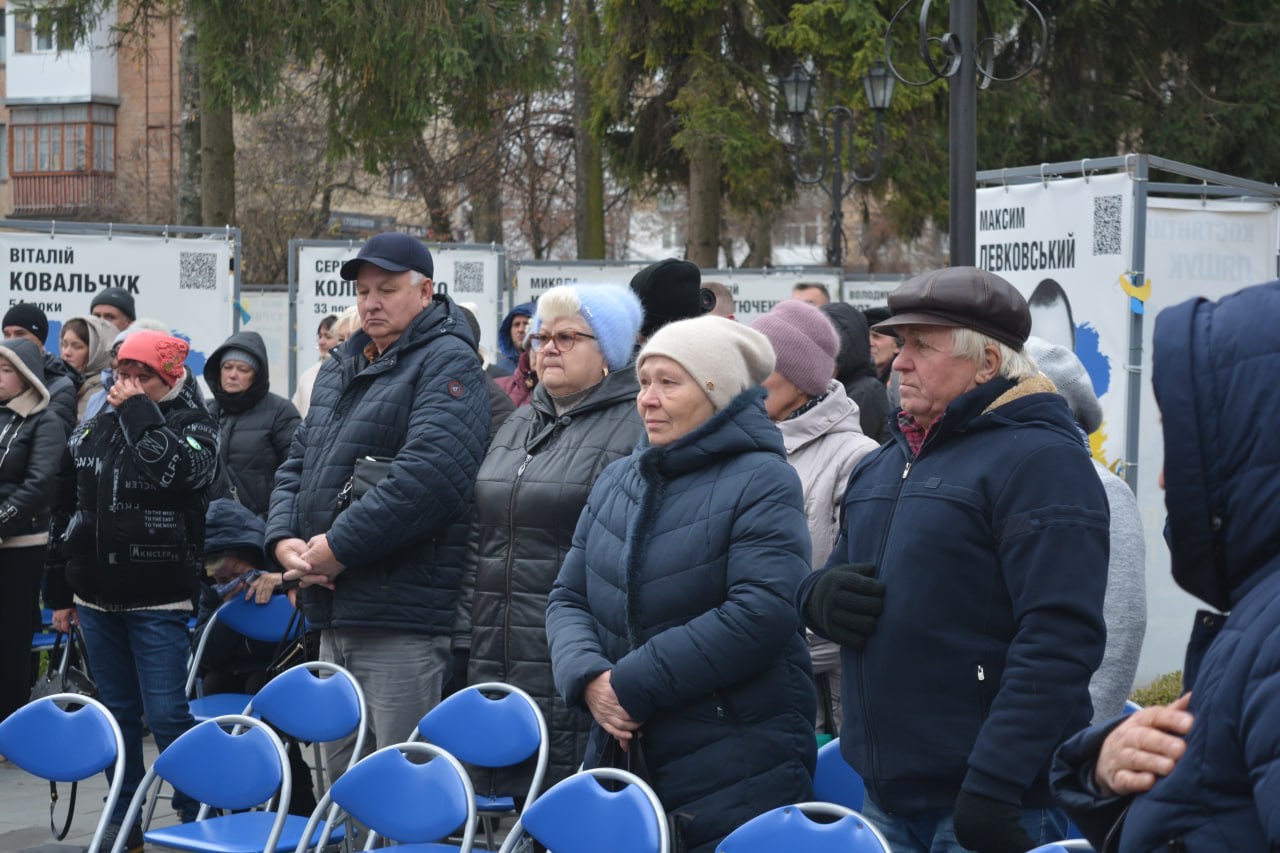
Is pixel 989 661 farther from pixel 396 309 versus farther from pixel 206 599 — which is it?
pixel 206 599

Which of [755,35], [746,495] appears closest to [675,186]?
[755,35]

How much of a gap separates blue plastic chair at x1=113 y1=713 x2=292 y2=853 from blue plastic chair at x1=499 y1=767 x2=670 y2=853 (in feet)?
3.29

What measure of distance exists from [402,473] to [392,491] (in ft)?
0.22

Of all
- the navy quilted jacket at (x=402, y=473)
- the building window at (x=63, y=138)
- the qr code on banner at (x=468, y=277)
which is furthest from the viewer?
the building window at (x=63, y=138)

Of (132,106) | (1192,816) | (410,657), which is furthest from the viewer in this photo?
(132,106)

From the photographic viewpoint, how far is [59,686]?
26.8 feet

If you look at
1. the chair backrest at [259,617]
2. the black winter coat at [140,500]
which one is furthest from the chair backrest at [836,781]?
the chair backrest at [259,617]

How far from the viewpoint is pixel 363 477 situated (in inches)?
197

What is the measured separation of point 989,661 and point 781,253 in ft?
212

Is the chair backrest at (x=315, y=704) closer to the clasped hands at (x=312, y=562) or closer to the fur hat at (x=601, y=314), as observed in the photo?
the clasped hands at (x=312, y=562)

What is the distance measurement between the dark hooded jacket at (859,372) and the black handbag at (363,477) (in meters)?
2.06

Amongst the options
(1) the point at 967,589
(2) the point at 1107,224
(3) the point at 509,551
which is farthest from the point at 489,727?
(2) the point at 1107,224

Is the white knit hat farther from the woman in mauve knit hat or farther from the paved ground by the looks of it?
the paved ground

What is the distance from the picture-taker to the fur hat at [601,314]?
4.64 meters
